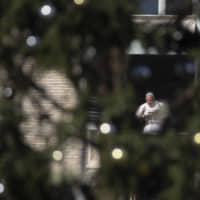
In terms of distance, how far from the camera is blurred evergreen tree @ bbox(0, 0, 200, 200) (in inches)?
86.9

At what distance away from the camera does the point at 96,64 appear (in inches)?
99.0

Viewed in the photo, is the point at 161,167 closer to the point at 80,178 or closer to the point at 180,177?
the point at 180,177

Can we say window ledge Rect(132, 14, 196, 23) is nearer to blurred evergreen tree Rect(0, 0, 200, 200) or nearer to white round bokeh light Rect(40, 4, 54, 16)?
blurred evergreen tree Rect(0, 0, 200, 200)

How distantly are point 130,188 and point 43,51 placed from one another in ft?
2.58

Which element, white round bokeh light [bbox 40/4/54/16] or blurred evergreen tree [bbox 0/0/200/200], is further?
Answer: white round bokeh light [bbox 40/4/54/16]

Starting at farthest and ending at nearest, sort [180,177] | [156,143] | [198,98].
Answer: [198,98] → [156,143] → [180,177]

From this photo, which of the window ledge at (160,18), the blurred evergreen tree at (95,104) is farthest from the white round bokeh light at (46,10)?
the window ledge at (160,18)

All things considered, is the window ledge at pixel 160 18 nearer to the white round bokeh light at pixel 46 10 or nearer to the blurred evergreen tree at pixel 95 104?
the blurred evergreen tree at pixel 95 104

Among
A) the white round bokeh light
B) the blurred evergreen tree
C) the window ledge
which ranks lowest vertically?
the blurred evergreen tree

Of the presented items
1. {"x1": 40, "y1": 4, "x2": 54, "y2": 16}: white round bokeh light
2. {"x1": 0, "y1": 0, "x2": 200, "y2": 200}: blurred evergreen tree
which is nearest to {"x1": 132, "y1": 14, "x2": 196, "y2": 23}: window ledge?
{"x1": 0, "y1": 0, "x2": 200, "y2": 200}: blurred evergreen tree

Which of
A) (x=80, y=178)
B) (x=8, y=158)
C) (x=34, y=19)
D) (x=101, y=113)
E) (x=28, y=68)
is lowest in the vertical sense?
(x=80, y=178)

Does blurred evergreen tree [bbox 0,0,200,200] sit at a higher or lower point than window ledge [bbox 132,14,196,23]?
lower

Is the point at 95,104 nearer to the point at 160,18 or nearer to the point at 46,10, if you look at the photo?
the point at 46,10

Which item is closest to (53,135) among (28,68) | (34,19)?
(28,68)
